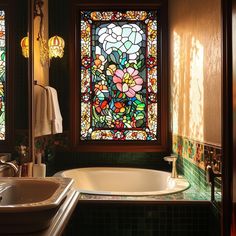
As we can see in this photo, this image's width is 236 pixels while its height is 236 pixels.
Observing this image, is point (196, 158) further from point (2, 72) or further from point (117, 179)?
point (2, 72)

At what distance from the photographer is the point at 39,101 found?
11.1 ft

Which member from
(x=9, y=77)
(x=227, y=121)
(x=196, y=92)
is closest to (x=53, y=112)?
(x=9, y=77)

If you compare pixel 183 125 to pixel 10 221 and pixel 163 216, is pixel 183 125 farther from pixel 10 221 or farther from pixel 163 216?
pixel 10 221

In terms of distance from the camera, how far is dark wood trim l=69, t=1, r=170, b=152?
379cm

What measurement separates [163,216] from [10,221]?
1.41m

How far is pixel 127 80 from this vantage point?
3830mm

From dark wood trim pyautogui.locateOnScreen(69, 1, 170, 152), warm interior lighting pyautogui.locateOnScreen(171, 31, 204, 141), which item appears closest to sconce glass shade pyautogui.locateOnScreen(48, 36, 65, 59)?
dark wood trim pyautogui.locateOnScreen(69, 1, 170, 152)

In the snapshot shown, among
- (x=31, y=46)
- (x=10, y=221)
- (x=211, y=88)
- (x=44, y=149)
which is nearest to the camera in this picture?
(x=10, y=221)

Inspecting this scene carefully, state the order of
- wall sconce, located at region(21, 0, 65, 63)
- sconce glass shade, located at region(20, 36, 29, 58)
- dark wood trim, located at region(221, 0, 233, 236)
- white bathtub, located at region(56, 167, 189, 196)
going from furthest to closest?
1. white bathtub, located at region(56, 167, 189, 196)
2. wall sconce, located at region(21, 0, 65, 63)
3. sconce glass shade, located at region(20, 36, 29, 58)
4. dark wood trim, located at region(221, 0, 233, 236)

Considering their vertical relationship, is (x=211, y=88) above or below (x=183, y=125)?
above

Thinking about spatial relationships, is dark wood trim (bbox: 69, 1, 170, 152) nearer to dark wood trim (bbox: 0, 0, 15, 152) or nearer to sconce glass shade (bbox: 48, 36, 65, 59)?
sconce glass shade (bbox: 48, 36, 65, 59)

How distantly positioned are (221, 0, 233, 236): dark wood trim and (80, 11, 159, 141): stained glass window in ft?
6.73

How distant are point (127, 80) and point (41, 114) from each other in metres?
1.06

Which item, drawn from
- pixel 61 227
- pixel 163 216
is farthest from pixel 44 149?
pixel 61 227
